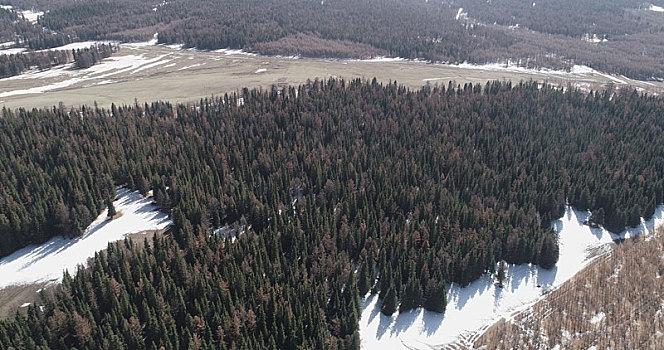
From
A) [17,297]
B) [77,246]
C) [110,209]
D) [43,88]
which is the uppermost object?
[43,88]

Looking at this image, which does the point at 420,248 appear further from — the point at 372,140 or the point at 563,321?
the point at 372,140

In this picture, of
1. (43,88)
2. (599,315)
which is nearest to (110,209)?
(599,315)

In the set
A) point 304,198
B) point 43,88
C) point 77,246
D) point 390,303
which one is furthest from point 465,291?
point 43,88

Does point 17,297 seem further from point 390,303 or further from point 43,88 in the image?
point 43,88

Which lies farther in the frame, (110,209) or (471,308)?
(110,209)

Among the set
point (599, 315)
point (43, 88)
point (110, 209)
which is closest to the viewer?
point (599, 315)

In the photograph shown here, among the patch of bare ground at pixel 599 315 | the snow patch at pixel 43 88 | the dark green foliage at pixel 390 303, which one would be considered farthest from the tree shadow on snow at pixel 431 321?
the snow patch at pixel 43 88

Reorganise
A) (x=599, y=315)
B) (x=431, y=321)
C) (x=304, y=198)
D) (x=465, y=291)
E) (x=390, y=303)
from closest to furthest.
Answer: (x=599, y=315), (x=390, y=303), (x=431, y=321), (x=465, y=291), (x=304, y=198)

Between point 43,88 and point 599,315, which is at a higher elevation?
point 43,88
